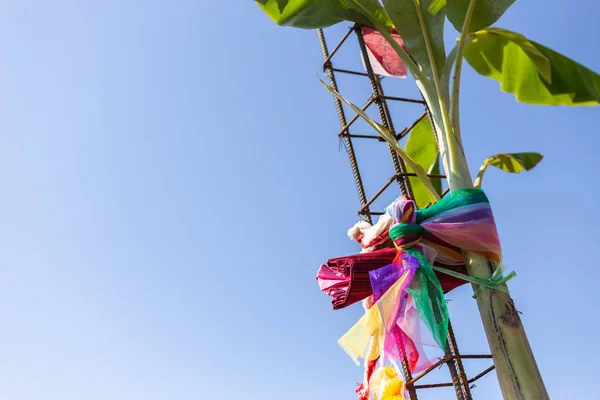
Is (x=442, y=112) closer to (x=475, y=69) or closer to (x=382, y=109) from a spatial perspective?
(x=382, y=109)

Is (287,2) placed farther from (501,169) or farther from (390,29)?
(501,169)

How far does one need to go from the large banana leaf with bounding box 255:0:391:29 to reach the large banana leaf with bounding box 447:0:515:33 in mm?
476

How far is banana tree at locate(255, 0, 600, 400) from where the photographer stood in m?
3.04

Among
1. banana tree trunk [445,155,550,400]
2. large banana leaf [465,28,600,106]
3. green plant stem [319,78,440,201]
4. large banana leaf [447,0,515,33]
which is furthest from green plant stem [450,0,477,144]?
banana tree trunk [445,155,550,400]

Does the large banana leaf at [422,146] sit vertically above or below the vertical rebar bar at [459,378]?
above

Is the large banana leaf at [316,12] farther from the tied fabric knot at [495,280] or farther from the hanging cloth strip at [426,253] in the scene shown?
the tied fabric knot at [495,280]

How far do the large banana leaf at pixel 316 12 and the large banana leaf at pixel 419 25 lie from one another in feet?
1.16

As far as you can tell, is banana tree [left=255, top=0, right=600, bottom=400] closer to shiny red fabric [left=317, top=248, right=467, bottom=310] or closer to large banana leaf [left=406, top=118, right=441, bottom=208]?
large banana leaf [left=406, top=118, right=441, bottom=208]

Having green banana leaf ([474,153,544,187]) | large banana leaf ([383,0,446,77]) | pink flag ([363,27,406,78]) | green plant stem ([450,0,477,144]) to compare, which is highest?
pink flag ([363,27,406,78])

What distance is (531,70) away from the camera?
446cm

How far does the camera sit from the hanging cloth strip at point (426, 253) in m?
3.15

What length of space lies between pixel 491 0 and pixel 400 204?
1408mm

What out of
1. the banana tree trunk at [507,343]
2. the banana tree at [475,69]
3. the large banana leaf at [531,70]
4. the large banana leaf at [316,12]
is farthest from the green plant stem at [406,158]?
the large banana leaf at [531,70]

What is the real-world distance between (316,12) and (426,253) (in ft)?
5.89
